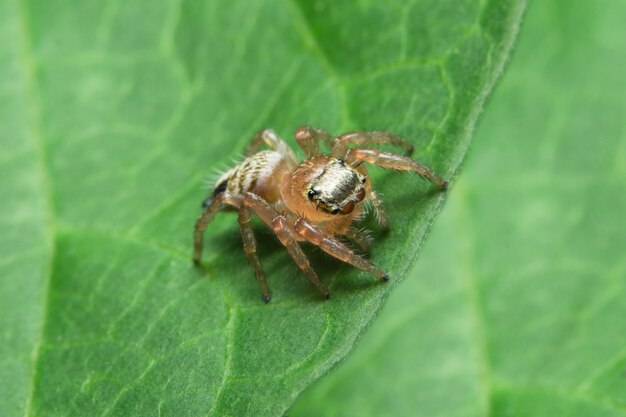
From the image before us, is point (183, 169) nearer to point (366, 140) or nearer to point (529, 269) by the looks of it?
point (366, 140)

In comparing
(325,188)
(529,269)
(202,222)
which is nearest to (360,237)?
(325,188)

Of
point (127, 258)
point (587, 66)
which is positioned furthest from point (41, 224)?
point (587, 66)

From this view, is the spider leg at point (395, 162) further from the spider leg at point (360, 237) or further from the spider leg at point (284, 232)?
the spider leg at point (284, 232)

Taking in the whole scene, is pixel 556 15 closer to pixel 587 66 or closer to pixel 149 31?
pixel 587 66

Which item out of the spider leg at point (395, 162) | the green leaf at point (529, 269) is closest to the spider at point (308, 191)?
the spider leg at point (395, 162)

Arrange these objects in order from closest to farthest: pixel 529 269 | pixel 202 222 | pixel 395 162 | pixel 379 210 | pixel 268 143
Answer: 1. pixel 379 210
2. pixel 395 162
3. pixel 202 222
4. pixel 268 143
5. pixel 529 269

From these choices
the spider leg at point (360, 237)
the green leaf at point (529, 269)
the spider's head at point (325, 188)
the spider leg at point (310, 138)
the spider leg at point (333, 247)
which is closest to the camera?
the spider leg at point (333, 247)
